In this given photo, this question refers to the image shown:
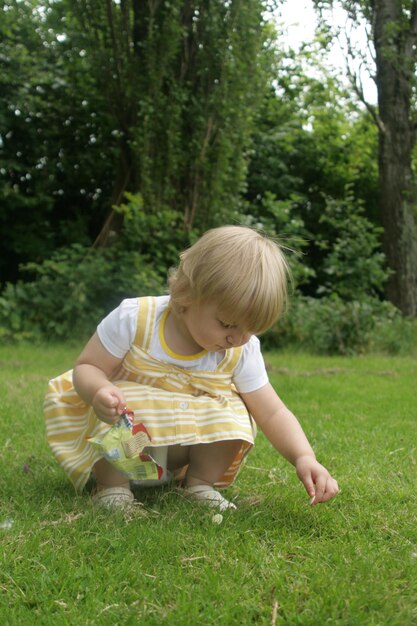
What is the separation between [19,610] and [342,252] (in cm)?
762

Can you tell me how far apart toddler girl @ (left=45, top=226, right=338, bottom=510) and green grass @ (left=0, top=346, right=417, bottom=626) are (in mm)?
123

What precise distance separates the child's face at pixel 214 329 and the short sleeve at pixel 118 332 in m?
0.22

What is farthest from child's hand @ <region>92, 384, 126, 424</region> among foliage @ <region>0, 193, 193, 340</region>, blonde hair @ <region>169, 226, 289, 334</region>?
foliage @ <region>0, 193, 193, 340</region>

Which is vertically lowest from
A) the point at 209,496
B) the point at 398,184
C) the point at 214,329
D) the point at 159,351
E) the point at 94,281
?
the point at 94,281

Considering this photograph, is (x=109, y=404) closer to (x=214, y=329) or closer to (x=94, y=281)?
(x=214, y=329)

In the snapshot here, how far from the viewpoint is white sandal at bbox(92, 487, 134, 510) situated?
216 centimetres

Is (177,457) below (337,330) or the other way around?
the other way around

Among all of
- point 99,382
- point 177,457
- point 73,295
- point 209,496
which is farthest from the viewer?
point 73,295

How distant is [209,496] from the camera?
7.57 ft

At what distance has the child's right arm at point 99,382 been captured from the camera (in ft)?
6.81

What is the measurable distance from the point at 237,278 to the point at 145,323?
1.34ft

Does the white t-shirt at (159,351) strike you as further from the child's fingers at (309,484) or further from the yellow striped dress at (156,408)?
the child's fingers at (309,484)

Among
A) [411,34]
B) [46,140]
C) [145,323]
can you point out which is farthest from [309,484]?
[411,34]

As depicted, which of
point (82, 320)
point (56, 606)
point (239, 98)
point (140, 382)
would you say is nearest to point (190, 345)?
point (140, 382)
